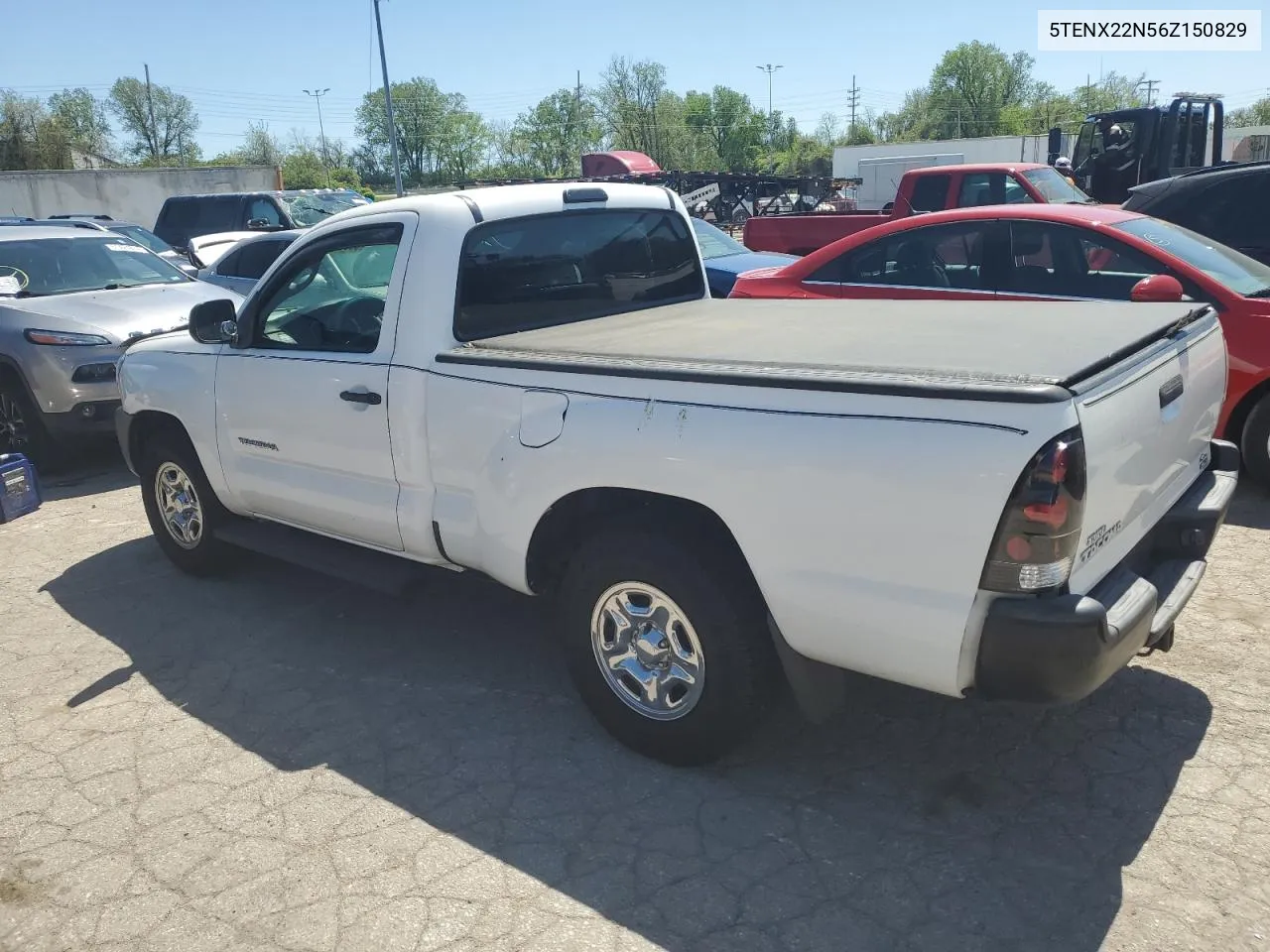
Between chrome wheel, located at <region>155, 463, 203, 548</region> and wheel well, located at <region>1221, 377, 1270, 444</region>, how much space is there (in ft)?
18.8

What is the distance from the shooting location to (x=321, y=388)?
418cm

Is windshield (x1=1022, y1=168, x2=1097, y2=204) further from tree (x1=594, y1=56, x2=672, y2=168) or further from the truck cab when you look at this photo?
tree (x1=594, y1=56, x2=672, y2=168)

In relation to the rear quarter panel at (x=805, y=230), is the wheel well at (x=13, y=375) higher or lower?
lower

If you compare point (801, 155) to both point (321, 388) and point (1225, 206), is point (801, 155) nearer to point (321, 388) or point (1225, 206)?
point (1225, 206)

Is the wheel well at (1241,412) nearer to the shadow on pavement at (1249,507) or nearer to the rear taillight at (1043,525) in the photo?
the shadow on pavement at (1249,507)

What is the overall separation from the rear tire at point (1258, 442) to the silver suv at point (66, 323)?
7401 mm

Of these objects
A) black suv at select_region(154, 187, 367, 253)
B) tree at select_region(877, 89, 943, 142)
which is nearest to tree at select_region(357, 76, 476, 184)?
tree at select_region(877, 89, 943, 142)

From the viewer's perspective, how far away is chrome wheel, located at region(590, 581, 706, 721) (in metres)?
3.27

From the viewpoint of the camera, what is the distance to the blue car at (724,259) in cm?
1003

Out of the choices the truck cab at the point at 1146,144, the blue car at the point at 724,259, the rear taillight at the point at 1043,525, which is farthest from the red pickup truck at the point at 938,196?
the rear taillight at the point at 1043,525

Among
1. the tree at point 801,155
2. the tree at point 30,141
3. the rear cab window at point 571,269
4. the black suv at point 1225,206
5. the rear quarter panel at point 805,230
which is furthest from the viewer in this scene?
the tree at point 801,155

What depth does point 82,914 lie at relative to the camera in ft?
9.73

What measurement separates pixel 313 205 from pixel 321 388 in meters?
13.2

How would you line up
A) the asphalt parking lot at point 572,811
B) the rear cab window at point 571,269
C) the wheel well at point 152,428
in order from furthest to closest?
the wheel well at point 152,428 → the rear cab window at point 571,269 → the asphalt parking lot at point 572,811
